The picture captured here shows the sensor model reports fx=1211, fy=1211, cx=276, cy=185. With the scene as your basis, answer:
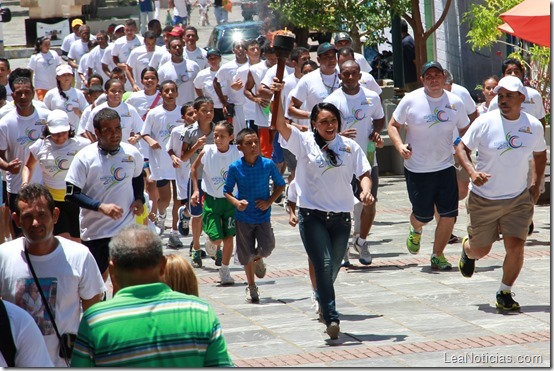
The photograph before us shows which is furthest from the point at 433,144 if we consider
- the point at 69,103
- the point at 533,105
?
the point at 69,103

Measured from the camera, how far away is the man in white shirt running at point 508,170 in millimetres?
9562

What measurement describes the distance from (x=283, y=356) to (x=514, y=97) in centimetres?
285

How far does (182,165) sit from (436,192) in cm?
309

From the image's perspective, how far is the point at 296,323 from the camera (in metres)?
9.54

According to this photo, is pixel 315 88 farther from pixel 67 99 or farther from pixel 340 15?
pixel 340 15

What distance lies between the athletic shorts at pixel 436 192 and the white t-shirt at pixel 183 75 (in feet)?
24.9

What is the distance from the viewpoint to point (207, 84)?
1748cm

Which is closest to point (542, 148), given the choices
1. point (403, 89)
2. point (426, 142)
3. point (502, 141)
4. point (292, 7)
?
point (502, 141)

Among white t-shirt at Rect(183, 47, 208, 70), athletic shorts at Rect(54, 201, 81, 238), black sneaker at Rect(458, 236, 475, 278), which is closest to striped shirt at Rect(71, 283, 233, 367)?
athletic shorts at Rect(54, 201, 81, 238)

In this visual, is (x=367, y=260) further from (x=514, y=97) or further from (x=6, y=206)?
(x=6, y=206)

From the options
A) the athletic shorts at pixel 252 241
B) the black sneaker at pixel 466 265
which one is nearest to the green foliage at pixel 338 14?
the athletic shorts at pixel 252 241

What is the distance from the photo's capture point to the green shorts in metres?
11.2

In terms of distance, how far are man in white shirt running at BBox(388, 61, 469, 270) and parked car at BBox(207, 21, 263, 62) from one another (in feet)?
48.5

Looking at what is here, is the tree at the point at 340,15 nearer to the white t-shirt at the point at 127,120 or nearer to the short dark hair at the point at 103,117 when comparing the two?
the white t-shirt at the point at 127,120
